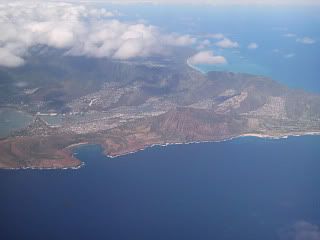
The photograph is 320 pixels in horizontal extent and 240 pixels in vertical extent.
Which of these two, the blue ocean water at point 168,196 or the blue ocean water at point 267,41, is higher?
the blue ocean water at point 267,41

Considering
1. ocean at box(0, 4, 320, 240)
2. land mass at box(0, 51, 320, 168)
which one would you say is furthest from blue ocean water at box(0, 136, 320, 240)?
land mass at box(0, 51, 320, 168)

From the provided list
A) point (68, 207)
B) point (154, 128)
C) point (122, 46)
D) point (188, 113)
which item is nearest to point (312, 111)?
point (188, 113)

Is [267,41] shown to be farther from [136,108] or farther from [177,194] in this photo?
[177,194]

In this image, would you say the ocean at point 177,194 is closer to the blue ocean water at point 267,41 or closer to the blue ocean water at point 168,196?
the blue ocean water at point 168,196

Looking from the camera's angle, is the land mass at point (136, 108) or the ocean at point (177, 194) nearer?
the ocean at point (177, 194)

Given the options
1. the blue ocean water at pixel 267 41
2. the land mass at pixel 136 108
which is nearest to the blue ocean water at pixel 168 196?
the land mass at pixel 136 108

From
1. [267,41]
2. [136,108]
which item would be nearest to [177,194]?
[136,108]
